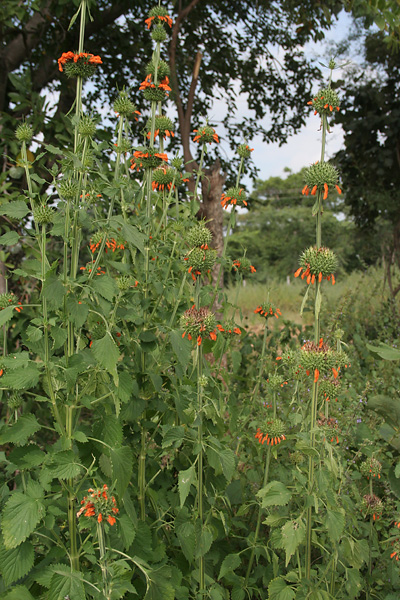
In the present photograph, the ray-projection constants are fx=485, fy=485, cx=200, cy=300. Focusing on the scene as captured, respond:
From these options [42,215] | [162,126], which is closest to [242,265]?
[162,126]

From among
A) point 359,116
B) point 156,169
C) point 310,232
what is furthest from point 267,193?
point 156,169

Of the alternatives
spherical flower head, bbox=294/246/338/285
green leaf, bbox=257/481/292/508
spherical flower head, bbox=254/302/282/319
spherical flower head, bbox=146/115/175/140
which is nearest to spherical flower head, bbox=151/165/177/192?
spherical flower head, bbox=146/115/175/140

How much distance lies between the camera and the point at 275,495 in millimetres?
1418

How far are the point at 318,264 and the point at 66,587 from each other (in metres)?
1.03

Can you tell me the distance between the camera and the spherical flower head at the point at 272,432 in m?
1.78

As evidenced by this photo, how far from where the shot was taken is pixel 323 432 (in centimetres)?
141

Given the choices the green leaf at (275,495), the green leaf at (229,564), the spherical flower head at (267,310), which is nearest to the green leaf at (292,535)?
the green leaf at (275,495)

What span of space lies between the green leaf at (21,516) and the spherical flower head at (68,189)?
0.81 m

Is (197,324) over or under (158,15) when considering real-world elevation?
under

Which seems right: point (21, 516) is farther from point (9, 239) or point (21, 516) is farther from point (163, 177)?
point (163, 177)

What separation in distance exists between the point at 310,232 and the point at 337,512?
26.9 metres

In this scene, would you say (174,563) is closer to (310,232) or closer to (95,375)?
(95,375)

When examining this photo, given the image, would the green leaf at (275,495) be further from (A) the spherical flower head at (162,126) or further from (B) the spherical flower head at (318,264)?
(A) the spherical flower head at (162,126)

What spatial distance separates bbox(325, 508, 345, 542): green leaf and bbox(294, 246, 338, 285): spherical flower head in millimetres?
670
